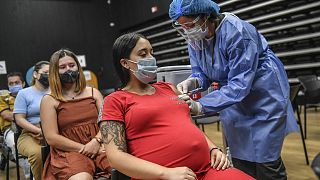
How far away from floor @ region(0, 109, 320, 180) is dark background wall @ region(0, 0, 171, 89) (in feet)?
13.2

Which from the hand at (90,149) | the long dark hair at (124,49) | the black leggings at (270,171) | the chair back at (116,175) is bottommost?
the black leggings at (270,171)

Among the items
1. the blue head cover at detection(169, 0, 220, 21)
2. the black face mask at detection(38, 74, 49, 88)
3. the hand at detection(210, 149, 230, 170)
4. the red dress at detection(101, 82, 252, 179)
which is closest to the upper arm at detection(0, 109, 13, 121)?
the black face mask at detection(38, 74, 49, 88)

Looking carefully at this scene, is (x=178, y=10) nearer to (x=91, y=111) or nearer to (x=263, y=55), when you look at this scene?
(x=263, y=55)

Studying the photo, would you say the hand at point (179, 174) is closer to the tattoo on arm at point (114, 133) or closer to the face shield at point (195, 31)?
the tattoo on arm at point (114, 133)

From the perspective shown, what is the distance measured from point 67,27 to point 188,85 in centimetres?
750

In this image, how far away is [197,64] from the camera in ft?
6.33

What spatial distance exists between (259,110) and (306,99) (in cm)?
267

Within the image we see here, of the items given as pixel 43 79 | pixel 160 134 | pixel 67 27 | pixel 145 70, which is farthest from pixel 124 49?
pixel 67 27

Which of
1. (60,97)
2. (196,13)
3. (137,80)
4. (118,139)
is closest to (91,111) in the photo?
(60,97)

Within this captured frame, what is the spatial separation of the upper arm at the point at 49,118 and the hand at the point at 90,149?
195 millimetres

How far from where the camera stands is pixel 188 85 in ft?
5.88

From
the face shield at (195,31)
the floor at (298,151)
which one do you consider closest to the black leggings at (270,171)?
the face shield at (195,31)

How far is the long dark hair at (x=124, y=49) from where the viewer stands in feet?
5.20

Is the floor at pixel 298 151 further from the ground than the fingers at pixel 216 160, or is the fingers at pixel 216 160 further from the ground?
the fingers at pixel 216 160
